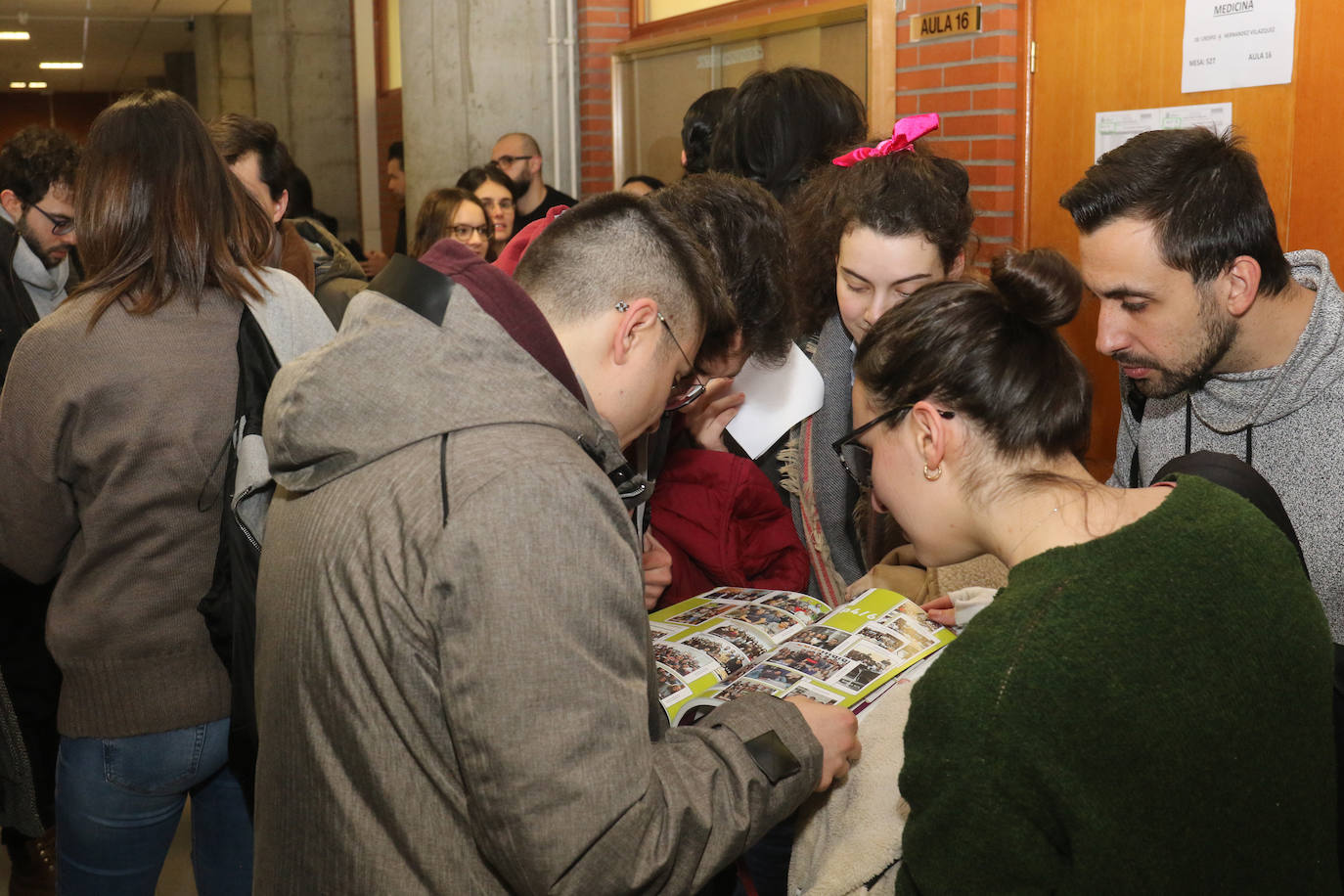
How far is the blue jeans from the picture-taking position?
1.88 meters

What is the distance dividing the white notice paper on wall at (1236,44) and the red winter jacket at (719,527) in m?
2.14

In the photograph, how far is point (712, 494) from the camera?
2012 mm

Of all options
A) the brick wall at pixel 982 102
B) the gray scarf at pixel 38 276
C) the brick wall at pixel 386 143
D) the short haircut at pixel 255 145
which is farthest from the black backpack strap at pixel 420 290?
the brick wall at pixel 386 143

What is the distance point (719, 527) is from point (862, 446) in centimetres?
58

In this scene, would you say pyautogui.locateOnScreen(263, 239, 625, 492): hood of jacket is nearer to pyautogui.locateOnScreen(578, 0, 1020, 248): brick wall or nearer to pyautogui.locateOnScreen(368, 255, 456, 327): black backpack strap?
pyautogui.locateOnScreen(368, 255, 456, 327): black backpack strap

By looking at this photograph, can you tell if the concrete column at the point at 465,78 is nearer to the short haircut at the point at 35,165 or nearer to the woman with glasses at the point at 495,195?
the woman with glasses at the point at 495,195

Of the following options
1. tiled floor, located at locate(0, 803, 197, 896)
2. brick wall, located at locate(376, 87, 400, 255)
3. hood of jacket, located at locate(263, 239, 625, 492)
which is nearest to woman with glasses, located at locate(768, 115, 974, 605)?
hood of jacket, located at locate(263, 239, 625, 492)

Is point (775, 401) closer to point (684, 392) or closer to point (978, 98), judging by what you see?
point (684, 392)

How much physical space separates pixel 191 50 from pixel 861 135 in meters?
15.5

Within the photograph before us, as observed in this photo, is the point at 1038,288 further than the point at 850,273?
No

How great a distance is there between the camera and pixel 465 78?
6566 mm

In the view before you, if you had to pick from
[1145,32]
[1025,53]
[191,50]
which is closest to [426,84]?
[1025,53]

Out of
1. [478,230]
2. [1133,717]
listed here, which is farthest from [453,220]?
[1133,717]

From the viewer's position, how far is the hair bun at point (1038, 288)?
128 centimetres
